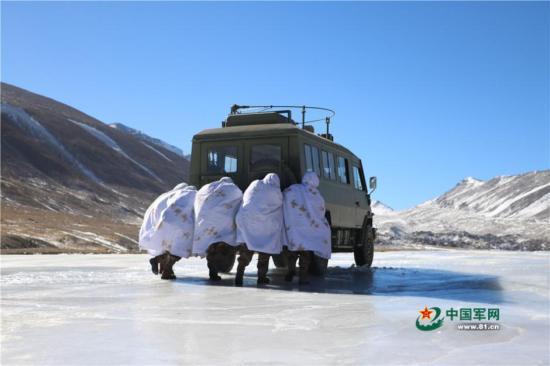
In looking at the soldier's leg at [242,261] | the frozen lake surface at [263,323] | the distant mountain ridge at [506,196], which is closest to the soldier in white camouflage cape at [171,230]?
the frozen lake surface at [263,323]

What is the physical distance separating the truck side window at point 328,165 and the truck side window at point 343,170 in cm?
48

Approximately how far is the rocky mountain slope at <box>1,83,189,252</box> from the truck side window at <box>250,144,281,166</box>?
23.6 metres

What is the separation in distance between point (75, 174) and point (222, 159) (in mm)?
69448

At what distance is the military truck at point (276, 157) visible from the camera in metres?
10.4

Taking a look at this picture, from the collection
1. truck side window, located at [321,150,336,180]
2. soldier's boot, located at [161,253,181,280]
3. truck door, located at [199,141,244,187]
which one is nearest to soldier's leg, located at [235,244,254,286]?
soldier's boot, located at [161,253,181,280]

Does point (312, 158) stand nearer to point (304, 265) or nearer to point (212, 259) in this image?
point (304, 265)

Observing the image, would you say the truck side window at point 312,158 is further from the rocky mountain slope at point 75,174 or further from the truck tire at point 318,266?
the rocky mountain slope at point 75,174

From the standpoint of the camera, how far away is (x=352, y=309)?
619 centimetres

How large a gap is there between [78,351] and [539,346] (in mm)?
2965

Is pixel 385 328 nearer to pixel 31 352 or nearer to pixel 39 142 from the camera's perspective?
pixel 31 352

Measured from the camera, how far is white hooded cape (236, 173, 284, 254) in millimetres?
9070

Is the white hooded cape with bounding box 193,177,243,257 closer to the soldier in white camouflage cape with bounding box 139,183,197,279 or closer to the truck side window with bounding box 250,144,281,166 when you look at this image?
the soldier in white camouflage cape with bounding box 139,183,197,279

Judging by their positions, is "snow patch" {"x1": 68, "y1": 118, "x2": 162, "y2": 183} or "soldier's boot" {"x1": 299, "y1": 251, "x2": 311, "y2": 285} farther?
"snow patch" {"x1": 68, "y1": 118, "x2": 162, "y2": 183}

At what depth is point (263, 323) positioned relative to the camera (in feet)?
17.5
